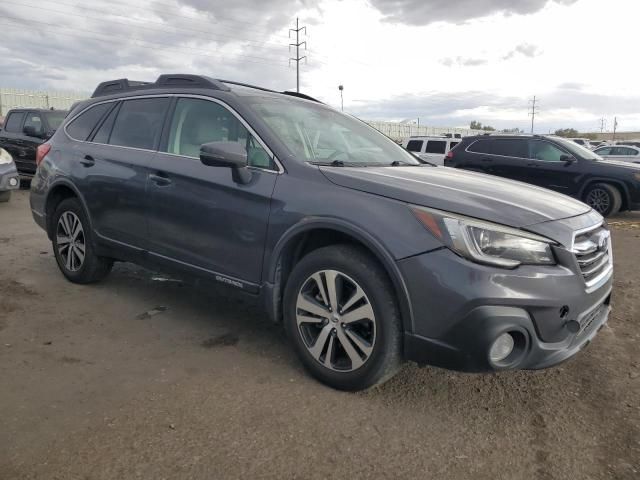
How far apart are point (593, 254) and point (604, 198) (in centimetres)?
875

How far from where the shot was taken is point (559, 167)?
1087cm

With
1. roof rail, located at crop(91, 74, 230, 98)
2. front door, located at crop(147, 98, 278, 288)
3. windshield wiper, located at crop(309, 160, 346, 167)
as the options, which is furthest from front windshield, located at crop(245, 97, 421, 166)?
roof rail, located at crop(91, 74, 230, 98)

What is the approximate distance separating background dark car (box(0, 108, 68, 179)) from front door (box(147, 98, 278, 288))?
29.9ft

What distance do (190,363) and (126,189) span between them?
1.55 metres

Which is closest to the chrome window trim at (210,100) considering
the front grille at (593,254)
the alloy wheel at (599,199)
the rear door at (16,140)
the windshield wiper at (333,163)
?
the windshield wiper at (333,163)

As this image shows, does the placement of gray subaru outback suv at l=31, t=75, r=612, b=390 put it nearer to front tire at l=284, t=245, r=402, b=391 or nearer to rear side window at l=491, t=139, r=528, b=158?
front tire at l=284, t=245, r=402, b=391

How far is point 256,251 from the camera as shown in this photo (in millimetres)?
3301

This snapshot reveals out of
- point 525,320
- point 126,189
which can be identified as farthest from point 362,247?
point 126,189

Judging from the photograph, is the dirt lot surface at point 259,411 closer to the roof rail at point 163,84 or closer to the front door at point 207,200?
the front door at point 207,200

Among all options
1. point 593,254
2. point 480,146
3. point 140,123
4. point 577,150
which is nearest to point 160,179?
point 140,123

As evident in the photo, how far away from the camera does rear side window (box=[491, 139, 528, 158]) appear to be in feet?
37.3

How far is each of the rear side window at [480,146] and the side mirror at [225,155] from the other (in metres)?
9.60

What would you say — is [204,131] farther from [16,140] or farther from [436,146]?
[436,146]

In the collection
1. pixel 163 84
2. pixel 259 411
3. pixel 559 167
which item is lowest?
pixel 259 411
